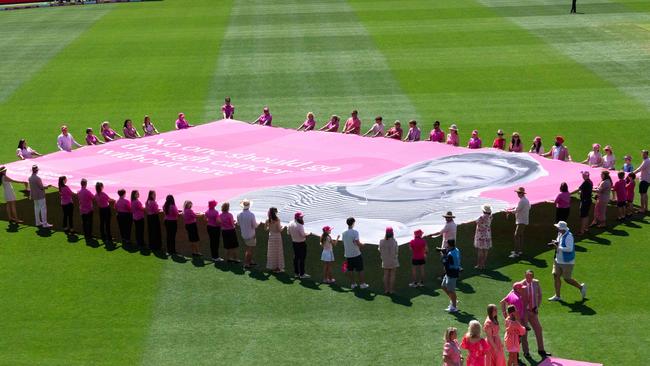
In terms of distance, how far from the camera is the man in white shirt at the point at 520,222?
84.0 feet

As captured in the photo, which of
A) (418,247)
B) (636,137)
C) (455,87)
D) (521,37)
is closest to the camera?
(418,247)

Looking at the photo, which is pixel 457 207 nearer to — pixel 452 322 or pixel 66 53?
pixel 452 322

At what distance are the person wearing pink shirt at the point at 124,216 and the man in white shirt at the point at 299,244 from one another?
4742 mm

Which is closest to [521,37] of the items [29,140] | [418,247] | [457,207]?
[29,140]

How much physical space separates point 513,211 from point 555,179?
127 inches

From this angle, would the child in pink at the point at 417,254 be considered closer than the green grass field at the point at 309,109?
No

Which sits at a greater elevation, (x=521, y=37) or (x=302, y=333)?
(x=521, y=37)

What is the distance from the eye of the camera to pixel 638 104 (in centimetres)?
4284

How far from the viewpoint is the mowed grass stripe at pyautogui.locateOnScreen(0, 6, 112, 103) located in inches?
2062

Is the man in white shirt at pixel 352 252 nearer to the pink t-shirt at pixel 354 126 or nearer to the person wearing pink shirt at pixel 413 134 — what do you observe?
the person wearing pink shirt at pixel 413 134

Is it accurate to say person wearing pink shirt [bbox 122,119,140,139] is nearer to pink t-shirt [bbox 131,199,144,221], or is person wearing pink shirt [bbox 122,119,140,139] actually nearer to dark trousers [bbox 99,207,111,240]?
dark trousers [bbox 99,207,111,240]

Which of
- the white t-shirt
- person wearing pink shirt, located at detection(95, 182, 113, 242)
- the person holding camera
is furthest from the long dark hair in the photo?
the person holding camera

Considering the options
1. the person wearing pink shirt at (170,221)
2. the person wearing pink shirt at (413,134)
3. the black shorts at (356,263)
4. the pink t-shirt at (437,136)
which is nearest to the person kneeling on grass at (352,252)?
the black shorts at (356,263)

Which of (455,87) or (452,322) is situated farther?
(455,87)
